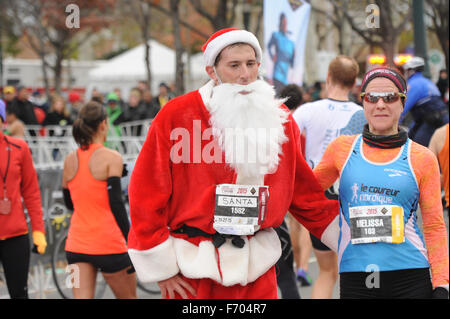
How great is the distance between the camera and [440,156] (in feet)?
20.0

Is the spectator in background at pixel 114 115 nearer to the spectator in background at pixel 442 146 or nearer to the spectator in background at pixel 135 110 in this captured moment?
the spectator in background at pixel 135 110

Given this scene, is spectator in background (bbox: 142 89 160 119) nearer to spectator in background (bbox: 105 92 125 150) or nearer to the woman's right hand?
spectator in background (bbox: 105 92 125 150)

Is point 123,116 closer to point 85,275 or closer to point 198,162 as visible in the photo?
point 85,275

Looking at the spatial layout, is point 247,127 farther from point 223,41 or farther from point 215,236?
point 215,236

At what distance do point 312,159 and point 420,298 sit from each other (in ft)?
8.82

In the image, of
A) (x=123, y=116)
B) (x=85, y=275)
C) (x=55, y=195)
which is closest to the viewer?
(x=85, y=275)

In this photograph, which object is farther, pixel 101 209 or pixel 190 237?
pixel 101 209

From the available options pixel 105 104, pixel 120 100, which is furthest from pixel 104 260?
pixel 120 100

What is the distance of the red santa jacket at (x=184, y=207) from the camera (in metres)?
3.27

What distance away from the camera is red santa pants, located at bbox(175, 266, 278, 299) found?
3.34 m

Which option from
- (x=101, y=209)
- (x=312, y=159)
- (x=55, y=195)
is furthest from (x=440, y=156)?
(x=55, y=195)

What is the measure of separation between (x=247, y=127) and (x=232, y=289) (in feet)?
2.44

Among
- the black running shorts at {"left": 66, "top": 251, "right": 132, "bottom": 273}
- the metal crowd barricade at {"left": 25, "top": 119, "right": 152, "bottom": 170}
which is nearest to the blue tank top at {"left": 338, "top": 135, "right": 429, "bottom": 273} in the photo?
the black running shorts at {"left": 66, "top": 251, "right": 132, "bottom": 273}

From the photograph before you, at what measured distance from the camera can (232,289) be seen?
3.38 meters
